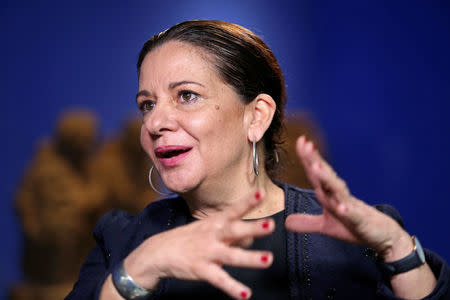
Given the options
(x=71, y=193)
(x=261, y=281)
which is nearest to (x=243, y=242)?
(x=261, y=281)

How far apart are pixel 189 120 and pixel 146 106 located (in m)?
0.19

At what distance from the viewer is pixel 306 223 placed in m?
0.94

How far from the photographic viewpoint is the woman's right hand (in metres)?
0.79

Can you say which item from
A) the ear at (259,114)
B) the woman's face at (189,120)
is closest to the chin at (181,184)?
the woman's face at (189,120)

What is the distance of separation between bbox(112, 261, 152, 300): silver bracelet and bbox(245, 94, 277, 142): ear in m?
0.51

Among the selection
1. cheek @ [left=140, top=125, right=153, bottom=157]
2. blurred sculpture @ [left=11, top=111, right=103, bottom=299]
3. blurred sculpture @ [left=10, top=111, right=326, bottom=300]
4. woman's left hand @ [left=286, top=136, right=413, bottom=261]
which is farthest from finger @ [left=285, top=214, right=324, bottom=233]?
blurred sculpture @ [left=11, top=111, right=103, bottom=299]

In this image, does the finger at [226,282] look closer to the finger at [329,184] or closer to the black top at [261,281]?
the finger at [329,184]

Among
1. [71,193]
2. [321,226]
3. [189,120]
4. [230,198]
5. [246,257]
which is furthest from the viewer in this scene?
[71,193]

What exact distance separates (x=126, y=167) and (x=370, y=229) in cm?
A: 270

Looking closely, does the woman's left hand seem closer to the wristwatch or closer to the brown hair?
the wristwatch

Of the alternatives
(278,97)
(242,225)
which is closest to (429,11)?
(278,97)

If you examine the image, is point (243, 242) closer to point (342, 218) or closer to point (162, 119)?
point (342, 218)

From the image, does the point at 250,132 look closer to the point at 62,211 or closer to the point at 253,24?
the point at 253,24

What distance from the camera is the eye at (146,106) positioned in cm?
124
